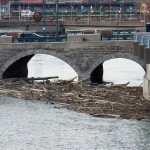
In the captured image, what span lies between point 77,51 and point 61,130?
28396 millimetres

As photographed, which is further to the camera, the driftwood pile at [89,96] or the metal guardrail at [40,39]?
the metal guardrail at [40,39]

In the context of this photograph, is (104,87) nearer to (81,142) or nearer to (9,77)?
(9,77)

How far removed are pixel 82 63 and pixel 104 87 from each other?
8.30 meters

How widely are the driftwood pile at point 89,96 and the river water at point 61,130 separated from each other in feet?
4.50

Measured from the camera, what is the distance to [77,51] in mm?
98812

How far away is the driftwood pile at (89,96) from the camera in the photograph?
76.6 m

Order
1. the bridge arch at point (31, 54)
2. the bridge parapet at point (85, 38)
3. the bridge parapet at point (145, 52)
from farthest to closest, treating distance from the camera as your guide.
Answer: the bridge arch at point (31, 54)
the bridge parapet at point (85, 38)
the bridge parapet at point (145, 52)

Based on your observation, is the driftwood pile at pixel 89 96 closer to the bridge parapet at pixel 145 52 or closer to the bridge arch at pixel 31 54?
the bridge parapet at pixel 145 52

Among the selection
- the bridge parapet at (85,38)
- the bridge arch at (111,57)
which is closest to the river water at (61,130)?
the bridge arch at (111,57)

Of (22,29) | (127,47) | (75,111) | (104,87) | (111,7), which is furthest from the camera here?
(111,7)

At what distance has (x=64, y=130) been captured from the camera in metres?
71.0

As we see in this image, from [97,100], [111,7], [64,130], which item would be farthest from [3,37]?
[111,7]

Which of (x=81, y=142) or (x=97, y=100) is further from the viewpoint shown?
(x=97, y=100)

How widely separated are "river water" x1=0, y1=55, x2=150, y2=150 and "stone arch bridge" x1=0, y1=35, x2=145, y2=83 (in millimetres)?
15228
